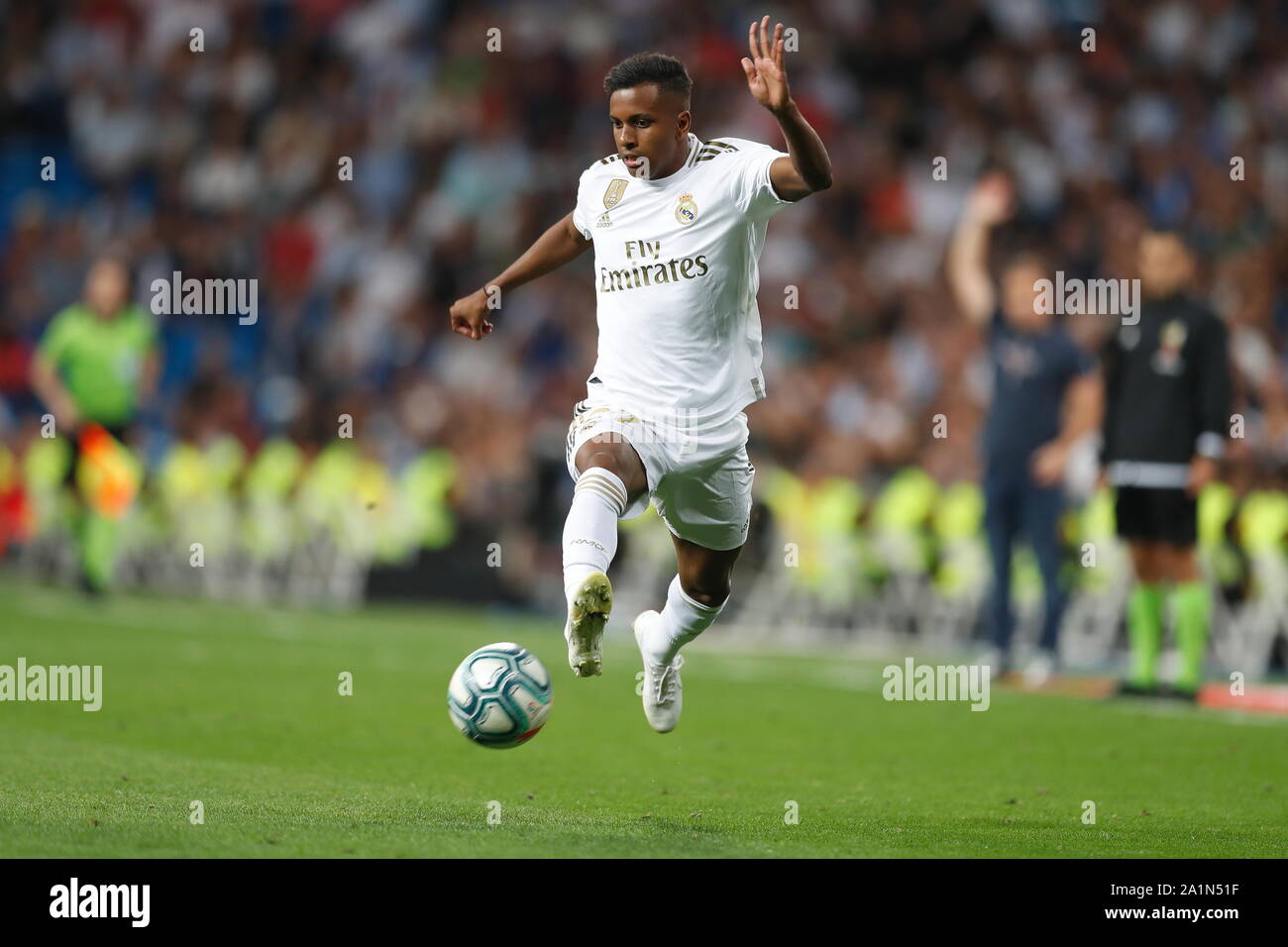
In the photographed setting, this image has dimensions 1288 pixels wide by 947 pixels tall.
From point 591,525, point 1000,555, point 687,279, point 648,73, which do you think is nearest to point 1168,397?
point 1000,555

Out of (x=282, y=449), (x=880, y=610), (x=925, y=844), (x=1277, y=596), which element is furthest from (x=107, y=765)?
(x=282, y=449)

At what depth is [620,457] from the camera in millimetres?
6488

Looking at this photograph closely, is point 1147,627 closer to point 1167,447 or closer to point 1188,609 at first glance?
point 1188,609

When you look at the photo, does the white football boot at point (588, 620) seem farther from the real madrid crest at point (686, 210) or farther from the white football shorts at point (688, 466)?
the real madrid crest at point (686, 210)

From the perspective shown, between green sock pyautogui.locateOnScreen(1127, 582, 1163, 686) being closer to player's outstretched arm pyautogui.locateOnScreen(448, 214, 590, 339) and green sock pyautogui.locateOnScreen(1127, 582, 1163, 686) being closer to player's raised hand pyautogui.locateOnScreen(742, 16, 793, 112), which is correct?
player's outstretched arm pyautogui.locateOnScreen(448, 214, 590, 339)

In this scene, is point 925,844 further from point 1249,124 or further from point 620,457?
point 1249,124

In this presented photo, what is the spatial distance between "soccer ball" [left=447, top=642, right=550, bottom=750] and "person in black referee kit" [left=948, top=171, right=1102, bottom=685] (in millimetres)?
6141

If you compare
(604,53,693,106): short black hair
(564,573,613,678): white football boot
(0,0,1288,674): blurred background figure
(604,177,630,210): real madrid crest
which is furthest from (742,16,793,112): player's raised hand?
Answer: (0,0,1288,674): blurred background figure

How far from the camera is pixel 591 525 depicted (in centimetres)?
611

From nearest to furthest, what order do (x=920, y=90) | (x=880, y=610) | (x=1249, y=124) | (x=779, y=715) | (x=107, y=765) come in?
(x=107, y=765), (x=779, y=715), (x=880, y=610), (x=1249, y=124), (x=920, y=90)

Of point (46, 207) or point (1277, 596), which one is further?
point (46, 207)

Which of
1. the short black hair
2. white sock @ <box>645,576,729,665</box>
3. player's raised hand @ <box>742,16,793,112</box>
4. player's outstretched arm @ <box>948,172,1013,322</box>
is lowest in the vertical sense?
white sock @ <box>645,576,729,665</box>

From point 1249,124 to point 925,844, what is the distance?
1648 centimetres

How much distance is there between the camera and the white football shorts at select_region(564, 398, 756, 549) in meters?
6.62
